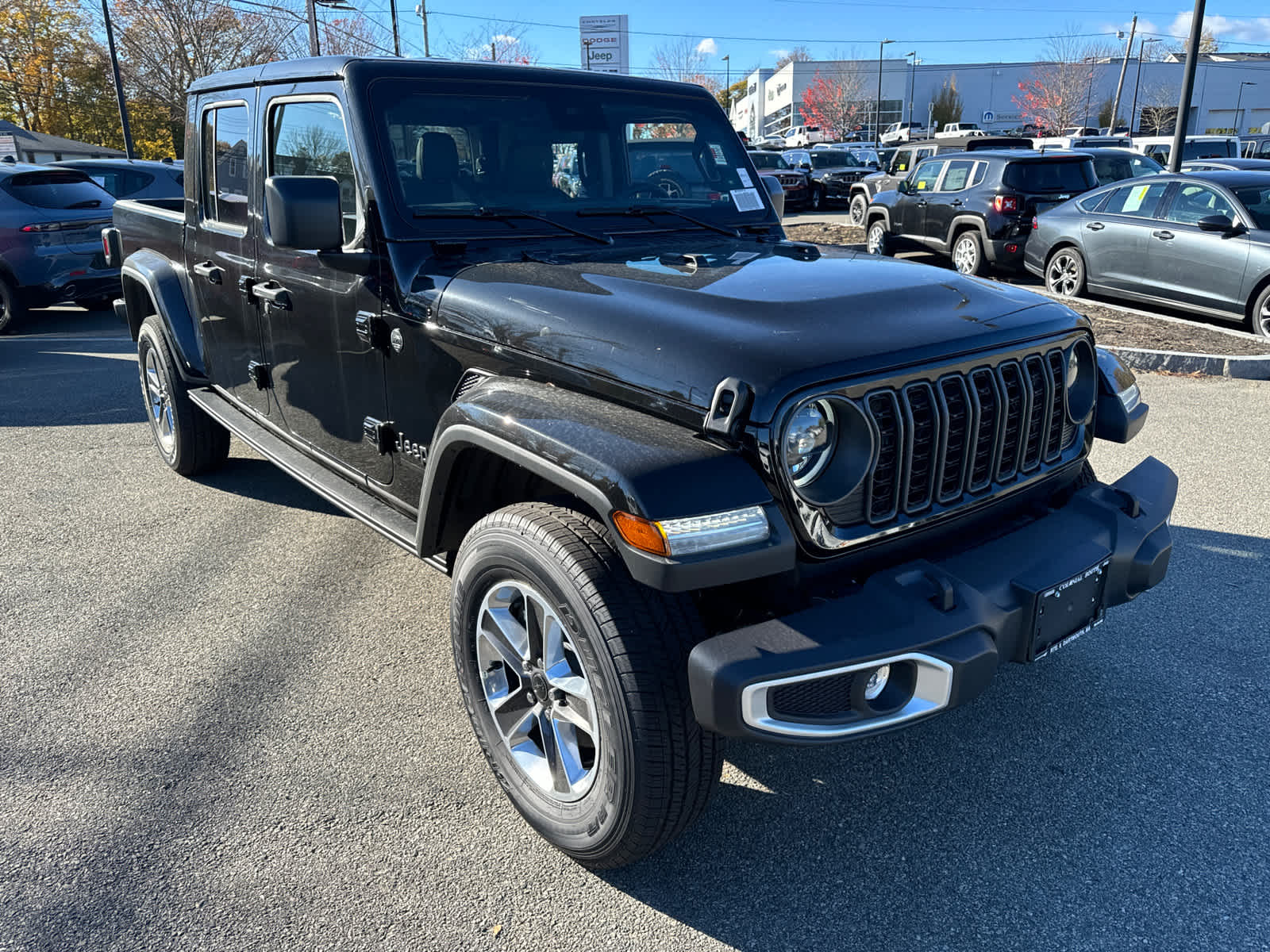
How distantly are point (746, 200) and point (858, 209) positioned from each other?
14.4 m

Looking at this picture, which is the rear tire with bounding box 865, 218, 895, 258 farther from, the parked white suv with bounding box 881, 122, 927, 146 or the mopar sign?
the mopar sign

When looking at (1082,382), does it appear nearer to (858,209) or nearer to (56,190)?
(56,190)

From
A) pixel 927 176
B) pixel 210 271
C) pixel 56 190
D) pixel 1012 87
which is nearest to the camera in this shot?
pixel 210 271

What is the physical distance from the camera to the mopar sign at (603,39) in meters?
41.0

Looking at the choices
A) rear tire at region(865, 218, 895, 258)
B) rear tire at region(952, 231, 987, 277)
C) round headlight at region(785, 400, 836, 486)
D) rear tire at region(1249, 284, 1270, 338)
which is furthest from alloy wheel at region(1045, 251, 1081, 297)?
round headlight at region(785, 400, 836, 486)

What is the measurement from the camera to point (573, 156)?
134 inches

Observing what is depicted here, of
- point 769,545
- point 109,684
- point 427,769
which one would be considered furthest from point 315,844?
point 769,545

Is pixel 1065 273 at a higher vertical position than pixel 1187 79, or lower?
lower

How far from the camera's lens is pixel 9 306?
9.82 metres

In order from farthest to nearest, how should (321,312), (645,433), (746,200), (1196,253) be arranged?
(1196,253), (746,200), (321,312), (645,433)

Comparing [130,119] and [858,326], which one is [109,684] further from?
[130,119]

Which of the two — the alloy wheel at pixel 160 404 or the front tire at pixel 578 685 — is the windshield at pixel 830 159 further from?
the front tire at pixel 578 685

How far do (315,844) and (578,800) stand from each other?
29.7 inches

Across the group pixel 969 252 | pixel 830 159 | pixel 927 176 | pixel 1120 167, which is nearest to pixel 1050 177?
pixel 969 252
